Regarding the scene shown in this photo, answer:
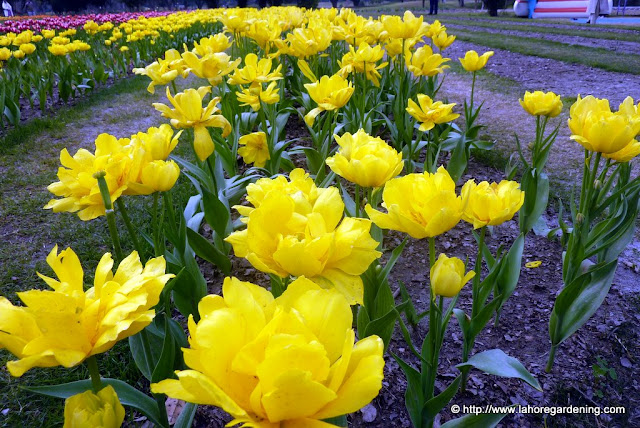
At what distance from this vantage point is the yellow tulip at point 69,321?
2.33ft

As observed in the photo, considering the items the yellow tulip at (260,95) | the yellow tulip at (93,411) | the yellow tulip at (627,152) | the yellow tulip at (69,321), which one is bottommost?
the yellow tulip at (93,411)

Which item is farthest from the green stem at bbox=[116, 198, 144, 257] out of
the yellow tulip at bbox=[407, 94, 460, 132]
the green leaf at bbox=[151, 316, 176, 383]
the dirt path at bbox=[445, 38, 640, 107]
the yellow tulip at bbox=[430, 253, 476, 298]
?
the dirt path at bbox=[445, 38, 640, 107]

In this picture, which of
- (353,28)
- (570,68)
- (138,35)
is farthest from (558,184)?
(138,35)

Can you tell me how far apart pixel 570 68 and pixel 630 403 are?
6.04 m

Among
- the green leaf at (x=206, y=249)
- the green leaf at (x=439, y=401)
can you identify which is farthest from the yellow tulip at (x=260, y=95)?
the green leaf at (x=439, y=401)

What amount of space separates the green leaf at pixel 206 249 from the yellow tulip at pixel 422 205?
3.26ft

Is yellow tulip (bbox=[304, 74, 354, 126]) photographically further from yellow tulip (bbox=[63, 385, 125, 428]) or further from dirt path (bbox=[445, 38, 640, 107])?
dirt path (bbox=[445, 38, 640, 107])

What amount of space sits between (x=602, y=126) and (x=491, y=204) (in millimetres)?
628

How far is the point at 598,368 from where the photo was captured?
1.72m

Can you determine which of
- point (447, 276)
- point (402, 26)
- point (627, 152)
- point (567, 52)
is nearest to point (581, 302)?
point (627, 152)

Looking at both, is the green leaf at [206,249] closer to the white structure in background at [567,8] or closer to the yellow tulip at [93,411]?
the yellow tulip at [93,411]

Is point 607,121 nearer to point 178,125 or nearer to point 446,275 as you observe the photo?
point 446,275

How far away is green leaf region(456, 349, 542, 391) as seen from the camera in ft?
4.02

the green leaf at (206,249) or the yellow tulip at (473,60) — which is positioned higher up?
the yellow tulip at (473,60)
